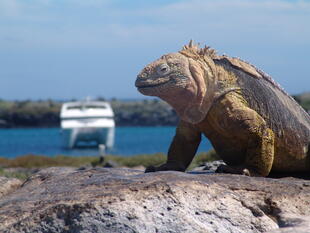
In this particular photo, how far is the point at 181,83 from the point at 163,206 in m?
1.80

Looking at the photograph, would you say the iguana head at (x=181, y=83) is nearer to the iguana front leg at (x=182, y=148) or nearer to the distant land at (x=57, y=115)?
the iguana front leg at (x=182, y=148)

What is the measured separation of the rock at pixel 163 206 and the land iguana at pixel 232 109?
2.20 feet

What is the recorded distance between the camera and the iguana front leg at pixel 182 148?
342 inches

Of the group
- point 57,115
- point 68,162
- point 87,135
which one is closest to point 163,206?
point 68,162

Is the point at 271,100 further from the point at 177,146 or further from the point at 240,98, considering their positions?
the point at 177,146

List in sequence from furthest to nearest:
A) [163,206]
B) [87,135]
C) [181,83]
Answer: [87,135] → [181,83] → [163,206]

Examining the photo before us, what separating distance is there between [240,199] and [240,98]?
1562 millimetres

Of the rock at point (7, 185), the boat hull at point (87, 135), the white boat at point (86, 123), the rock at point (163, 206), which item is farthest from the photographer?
the boat hull at point (87, 135)

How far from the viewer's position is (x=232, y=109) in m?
8.05

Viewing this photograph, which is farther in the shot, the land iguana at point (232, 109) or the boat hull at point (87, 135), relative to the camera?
the boat hull at point (87, 135)

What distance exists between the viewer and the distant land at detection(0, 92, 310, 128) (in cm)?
12485

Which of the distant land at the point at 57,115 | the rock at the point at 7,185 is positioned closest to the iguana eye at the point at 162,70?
the rock at the point at 7,185

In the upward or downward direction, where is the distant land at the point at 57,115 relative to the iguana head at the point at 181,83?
downward

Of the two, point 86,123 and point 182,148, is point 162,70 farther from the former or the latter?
point 86,123
